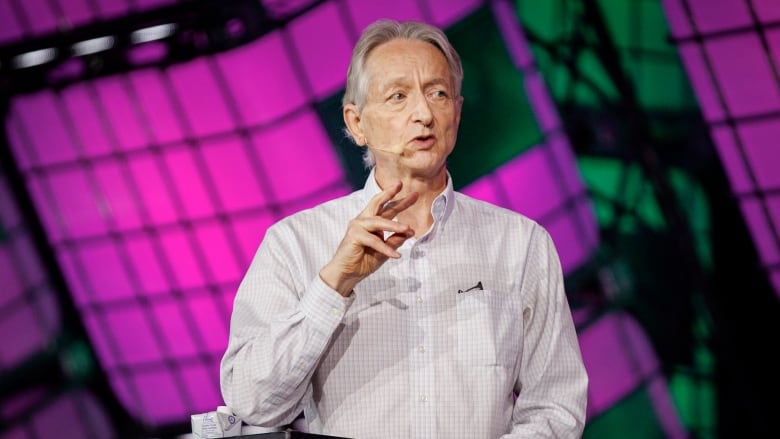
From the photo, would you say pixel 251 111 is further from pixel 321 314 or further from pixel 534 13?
pixel 321 314

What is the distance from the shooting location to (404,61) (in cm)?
205

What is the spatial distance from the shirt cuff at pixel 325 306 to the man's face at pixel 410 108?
406 millimetres

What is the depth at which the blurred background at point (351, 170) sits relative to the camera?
3.90 m

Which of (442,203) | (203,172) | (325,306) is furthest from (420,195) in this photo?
(203,172)

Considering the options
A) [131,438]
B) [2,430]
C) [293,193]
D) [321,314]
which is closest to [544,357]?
[321,314]

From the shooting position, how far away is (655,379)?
4121mm

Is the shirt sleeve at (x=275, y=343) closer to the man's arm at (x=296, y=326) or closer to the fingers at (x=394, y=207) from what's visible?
the man's arm at (x=296, y=326)

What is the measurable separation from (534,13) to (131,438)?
9.33 feet

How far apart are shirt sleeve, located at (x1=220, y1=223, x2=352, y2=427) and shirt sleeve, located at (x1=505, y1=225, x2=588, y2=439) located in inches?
19.6

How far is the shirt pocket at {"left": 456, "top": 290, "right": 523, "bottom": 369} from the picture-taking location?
1955 millimetres

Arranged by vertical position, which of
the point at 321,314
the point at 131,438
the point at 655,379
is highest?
the point at 321,314

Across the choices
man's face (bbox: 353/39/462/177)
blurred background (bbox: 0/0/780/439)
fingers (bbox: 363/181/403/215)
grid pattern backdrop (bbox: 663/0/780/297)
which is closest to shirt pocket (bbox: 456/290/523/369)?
man's face (bbox: 353/39/462/177)

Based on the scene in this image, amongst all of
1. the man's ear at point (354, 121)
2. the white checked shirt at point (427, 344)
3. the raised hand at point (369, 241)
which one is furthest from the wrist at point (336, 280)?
the man's ear at point (354, 121)

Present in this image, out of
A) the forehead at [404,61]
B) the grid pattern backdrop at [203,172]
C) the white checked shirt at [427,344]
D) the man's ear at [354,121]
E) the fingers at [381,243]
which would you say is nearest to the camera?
the fingers at [381,243]
